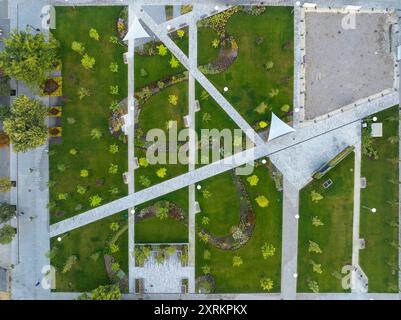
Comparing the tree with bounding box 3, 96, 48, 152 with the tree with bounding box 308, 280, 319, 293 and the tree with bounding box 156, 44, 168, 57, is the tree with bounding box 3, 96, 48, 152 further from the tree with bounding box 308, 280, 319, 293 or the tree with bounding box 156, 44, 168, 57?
the tree with bounding box 308, 280, 319, 293

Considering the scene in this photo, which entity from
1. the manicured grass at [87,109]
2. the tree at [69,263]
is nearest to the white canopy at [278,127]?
the manicured grass at [87,109]

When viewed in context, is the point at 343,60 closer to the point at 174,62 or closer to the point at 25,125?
the point at 174,62

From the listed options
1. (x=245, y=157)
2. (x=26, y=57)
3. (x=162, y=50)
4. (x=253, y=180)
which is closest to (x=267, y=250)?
(x=253, y=180)

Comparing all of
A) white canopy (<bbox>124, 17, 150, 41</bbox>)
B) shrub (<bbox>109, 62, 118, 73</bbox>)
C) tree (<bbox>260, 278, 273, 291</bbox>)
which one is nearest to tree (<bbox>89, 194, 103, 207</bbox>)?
shrub (<bbox>109, 62, 118, 73</bbox>)

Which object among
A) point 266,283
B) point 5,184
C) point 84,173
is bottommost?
point 266,283

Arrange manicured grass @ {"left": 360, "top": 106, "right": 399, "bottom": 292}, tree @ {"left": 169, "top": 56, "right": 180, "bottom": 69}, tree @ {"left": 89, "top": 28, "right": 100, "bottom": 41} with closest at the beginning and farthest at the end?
tree @ {"left": 89, "top": 28, "right": 100, "bottom": 41} < tree @ {"left": 169, "top": 56, "right": 180, "bottom": 69} < manicured grass @ {"left": 360, "top": 106, "right": 399, "bottom": 292}
